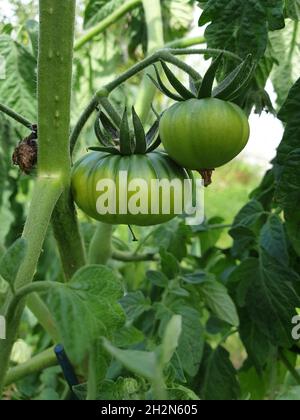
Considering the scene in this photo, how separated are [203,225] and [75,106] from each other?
1.30 ft

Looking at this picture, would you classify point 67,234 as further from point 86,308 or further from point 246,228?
point 246,228

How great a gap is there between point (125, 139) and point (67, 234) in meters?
0.13

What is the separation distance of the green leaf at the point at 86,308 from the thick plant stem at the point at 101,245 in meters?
0.46

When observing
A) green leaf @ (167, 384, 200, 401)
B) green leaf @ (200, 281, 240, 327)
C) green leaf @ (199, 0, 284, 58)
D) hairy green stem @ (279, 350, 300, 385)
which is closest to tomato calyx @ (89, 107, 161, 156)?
green leaf @ (199, 0, 284, 58)

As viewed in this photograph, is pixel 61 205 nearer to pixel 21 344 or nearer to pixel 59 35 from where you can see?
pixel 59 35

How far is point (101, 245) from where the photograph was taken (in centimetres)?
102

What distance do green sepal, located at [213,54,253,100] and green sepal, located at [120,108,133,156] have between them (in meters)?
0.09

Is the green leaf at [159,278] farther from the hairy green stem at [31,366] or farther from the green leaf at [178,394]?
the green leaf at [178,394]

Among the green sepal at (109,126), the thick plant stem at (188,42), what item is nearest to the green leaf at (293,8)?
the green sepal at (109,126)

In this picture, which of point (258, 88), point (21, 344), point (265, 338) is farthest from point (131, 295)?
point (21, 344)

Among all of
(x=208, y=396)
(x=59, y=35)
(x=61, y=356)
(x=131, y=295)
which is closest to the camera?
(x=59, y=35)

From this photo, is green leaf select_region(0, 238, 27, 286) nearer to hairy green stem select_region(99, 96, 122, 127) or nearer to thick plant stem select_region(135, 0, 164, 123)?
hairy green stem select_region(99, 96, 122, 127)

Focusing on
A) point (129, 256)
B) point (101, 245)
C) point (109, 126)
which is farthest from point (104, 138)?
point (129, 256)
